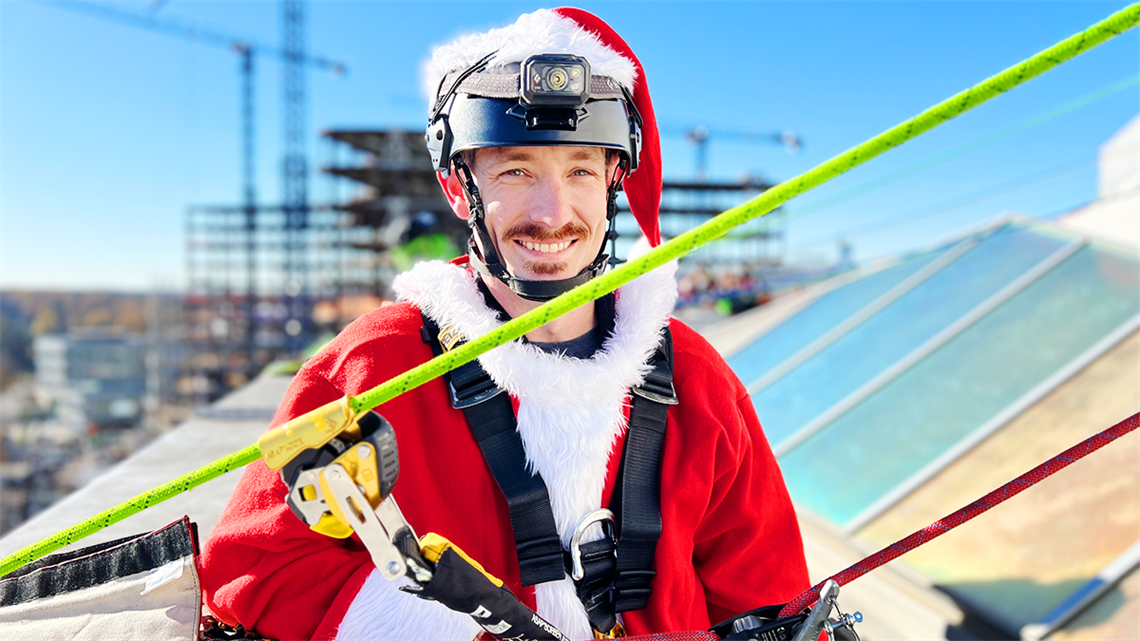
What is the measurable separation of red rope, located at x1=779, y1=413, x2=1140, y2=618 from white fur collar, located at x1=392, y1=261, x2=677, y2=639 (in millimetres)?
491

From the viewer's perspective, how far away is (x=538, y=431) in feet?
4.78

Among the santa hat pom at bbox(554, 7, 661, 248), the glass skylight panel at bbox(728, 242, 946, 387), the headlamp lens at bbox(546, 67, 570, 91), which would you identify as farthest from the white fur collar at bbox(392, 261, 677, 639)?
the glass skylight panel at bbox(728, 242, 946, 387)

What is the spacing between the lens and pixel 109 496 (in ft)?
10.2

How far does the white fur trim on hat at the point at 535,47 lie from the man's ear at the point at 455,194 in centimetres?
26

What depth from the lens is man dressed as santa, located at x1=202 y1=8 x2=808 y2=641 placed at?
4.50 ft

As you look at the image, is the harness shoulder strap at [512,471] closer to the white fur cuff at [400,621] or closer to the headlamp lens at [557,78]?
the white fur cuff at [400,621]

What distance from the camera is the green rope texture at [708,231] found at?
0.82m

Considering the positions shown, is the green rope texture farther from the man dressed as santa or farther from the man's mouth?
the man's mouth

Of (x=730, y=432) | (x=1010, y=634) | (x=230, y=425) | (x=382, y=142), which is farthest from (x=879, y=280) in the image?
(x=382, y=142)

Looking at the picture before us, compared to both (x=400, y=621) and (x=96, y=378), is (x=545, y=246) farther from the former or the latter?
(x=96, y=378)

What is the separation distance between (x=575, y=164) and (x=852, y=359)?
3.70 m

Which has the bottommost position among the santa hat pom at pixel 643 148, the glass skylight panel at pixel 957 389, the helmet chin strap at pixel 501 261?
the glass skylight panel at pixel 957 389

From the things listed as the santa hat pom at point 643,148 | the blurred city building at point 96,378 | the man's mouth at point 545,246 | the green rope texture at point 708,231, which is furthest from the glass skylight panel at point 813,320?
the blurred city building at point 96,378

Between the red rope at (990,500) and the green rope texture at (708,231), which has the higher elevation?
the green rope texture at (708,231)
